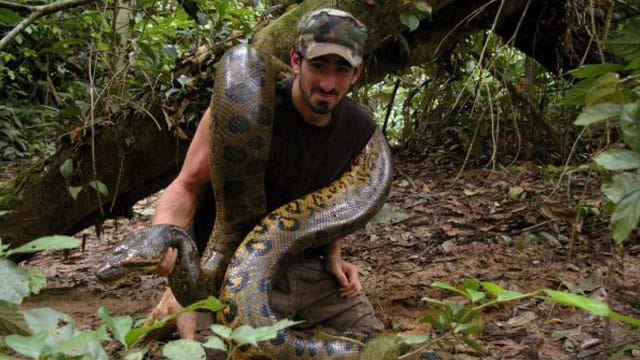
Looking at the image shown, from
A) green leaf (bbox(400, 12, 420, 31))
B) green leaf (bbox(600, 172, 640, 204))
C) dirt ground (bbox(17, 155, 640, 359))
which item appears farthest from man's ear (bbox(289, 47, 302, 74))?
green leaf (bbox(600, 172, 640, 204))

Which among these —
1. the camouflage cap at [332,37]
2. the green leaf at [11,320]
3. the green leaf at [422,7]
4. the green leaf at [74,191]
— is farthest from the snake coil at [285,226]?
the green leaf at [11,320]

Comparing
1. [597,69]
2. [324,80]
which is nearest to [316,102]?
[324,80]

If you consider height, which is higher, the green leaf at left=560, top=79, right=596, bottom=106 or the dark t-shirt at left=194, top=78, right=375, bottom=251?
the green leaf at left=560, top=79, right=596, bottom=106

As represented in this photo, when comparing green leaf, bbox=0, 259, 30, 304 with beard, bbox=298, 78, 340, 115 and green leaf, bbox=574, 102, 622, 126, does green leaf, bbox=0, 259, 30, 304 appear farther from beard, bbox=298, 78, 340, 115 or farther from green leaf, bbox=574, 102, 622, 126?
beard, bbox=298, 78, 340, 115

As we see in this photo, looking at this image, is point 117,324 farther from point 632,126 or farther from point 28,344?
point 632,126

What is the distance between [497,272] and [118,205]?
2.81 metres

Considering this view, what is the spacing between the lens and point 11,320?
1.53m

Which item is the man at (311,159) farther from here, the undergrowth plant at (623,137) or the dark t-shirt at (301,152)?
the undergrowth plant at (623,137)

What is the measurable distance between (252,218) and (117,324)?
2.20 metres

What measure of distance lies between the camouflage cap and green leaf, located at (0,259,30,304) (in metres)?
2.13

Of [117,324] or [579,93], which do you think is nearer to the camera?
[117,324]

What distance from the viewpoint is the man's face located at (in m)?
3.37

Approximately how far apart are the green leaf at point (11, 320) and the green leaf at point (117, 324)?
10.8 inches

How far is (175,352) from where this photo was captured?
56.1 inches
